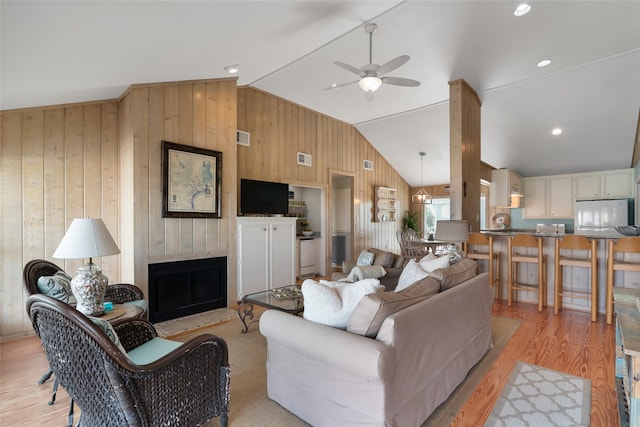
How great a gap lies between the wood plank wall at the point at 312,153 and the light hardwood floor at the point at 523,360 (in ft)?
10.9

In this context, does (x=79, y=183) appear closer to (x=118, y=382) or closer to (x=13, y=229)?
(x=13, y=229)

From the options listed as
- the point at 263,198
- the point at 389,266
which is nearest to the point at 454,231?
the point at 389,266

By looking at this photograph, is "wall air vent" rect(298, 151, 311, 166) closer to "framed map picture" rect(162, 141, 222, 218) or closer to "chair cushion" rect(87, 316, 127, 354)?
"framed map picture" rect(162, 141, 222, 218)

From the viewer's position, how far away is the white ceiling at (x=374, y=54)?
2.28 meters

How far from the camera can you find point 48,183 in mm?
3398

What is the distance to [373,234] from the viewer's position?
773cm

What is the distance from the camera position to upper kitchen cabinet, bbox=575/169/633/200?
6.36 metres

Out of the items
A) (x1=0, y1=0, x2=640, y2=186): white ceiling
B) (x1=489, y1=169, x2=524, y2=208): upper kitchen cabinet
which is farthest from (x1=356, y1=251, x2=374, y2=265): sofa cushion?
(x1=489, y1=169, x2=524, y2=208): upper kitchen cabinet

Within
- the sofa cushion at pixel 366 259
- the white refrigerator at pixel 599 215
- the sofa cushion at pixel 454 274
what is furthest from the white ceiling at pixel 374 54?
the sofa cushion at pixel 366 259

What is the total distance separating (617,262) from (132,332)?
504cm

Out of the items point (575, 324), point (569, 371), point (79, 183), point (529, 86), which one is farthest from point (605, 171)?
point (79, 183)

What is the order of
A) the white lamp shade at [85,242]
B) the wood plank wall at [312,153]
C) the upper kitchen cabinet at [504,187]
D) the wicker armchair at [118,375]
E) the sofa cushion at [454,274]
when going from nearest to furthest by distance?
the wicker armchair at [118,375], the white lamp shade at [85,242], the sofa cushion at [454,274], the wood plank wall at [312,153], the upper kitchen cabinet at [504,187]

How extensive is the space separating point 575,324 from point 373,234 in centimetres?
456

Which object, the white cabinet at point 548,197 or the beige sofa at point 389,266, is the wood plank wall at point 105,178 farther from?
the white cabinet at point 548,197
